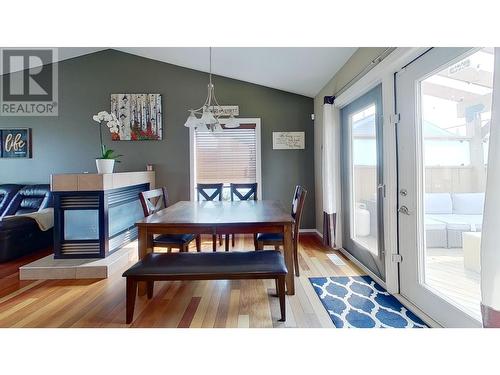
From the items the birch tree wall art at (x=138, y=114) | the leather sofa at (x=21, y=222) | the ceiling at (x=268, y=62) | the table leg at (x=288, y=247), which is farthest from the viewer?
the birch tree wall art at (x=138, y=114)

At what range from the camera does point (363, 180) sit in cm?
297

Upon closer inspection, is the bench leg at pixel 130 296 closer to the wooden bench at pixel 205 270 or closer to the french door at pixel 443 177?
the wooden bench at pixel 205 270

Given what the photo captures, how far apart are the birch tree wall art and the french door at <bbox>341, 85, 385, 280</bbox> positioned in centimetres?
307

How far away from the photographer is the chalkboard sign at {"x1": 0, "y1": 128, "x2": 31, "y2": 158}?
453cm

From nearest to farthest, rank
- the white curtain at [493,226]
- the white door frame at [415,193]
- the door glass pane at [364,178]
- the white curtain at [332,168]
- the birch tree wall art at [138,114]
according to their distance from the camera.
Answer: the white curtain at [493,226]
the white door frame at [415,193]
the door glass pane at [364,178]
the white curtain at [332,168]
the birch tree wall art at [138,114]

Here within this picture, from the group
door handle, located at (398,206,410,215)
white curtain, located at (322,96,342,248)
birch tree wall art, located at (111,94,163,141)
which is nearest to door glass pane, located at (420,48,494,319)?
door handle, located at (398,206,410,215)

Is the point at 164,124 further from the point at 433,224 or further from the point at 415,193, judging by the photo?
the point at 433,224

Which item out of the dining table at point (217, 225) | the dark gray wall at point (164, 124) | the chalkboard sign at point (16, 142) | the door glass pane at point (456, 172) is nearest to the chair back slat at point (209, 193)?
the dark gray wall at point (164, 124)

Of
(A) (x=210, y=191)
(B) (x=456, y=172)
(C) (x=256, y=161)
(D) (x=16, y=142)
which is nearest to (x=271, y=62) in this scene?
(C) (x=256, y=161)

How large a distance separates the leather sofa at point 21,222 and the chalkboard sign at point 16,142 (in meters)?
0.60

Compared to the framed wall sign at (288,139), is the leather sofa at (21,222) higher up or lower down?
lower down

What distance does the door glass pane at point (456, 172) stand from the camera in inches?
60.7

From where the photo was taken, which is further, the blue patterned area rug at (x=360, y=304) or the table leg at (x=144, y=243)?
the table leg at (x=144, y=243)
